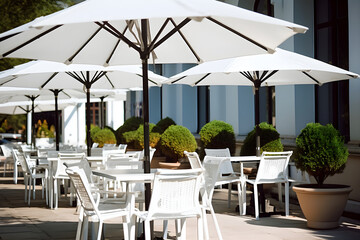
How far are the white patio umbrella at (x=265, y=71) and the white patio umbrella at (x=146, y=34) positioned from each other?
1.12m

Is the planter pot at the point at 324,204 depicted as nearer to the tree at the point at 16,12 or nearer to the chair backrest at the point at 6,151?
the chair backrest at the point at 6,151

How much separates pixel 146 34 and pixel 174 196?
189 centimetres

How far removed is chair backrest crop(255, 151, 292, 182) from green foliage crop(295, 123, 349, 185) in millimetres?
774

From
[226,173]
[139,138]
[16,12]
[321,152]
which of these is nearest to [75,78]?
[226,173]

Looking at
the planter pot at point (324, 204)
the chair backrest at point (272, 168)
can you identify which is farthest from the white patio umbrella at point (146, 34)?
the planter pot at point (324, 204)

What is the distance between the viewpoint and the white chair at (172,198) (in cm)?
557

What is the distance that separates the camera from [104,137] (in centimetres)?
1916

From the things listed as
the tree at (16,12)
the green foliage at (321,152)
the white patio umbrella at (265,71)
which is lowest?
the green foliage at (321,152)

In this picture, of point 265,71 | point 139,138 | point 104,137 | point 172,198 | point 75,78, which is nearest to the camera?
point 172,198

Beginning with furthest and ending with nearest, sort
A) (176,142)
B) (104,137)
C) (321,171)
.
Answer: (104,137) → (176,142) → (321,171)

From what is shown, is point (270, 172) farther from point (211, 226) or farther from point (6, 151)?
point (6, 151)

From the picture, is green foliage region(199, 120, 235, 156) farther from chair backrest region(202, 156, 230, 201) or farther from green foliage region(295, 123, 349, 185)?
chair backrest region(202, 156, 230, 201)

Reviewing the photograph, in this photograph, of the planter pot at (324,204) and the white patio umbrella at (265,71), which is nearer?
the planter pot at (324,204)

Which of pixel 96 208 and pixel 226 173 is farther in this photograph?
pixel 226 173
